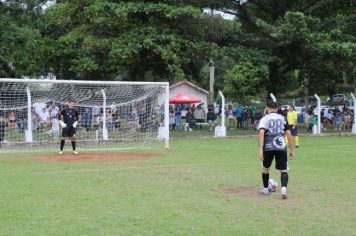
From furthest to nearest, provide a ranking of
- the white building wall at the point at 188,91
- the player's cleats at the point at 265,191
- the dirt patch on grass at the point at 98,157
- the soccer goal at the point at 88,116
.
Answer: the white building wall at the point at 188,91 < the soccer goal at the point at 88,116 < the dirt patch on grass at the point at 98,157 < the player's cleats at the point at 265,191

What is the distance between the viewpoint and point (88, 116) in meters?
25.2

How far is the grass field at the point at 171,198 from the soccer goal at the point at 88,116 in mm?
5570

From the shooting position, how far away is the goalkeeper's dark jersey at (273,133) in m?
10.7

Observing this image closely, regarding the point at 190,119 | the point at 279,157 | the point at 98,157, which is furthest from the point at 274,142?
the point at 190,119

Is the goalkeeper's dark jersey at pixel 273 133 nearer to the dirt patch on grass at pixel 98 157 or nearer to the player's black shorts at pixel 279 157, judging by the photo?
the player's black shorts at pixel 279 157

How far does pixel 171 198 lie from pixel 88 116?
50.1ft

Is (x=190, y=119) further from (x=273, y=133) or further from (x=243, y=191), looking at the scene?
(x=273, y=133)

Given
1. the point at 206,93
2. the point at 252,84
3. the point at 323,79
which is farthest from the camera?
the point at 206,93

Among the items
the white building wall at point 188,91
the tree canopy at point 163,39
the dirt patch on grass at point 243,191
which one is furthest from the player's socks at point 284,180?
the white building wall at point 188,91

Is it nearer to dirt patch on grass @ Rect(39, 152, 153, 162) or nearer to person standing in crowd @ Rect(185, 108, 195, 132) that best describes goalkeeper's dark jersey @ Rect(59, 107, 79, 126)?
dirt patch on grass @ Rect(39, 152, 153, 162)

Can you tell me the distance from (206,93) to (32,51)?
38516mm

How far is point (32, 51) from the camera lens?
28.8 meters

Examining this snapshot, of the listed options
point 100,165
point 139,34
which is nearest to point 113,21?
point 139,34

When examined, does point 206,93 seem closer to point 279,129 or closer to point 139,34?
point 139,34
